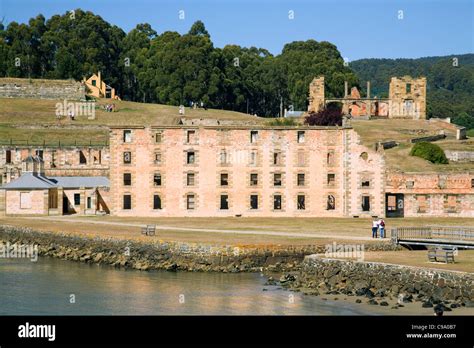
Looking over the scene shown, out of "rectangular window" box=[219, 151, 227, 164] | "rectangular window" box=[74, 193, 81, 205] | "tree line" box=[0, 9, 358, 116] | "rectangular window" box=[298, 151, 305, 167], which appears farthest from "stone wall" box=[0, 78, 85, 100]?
"rectangular window" box=[298, 151, 305, 167]

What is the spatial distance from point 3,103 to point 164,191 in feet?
185

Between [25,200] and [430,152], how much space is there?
37.1m

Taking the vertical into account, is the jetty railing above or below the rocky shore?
above

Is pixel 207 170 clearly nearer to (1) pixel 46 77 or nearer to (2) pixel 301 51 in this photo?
(1) pixel 46 77

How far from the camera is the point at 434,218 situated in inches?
3469

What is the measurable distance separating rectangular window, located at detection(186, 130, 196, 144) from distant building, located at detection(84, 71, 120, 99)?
68783 millimetres

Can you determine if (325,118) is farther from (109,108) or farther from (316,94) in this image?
(109,108)

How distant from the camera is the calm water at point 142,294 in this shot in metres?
53.1

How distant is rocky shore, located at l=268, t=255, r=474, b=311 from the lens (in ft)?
174

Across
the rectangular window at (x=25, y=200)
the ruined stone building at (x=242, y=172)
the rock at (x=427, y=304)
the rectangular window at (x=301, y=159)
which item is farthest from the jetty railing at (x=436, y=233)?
the rectangular window at (x=25, y=200)

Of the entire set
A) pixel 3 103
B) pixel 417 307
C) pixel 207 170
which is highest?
pixel 3 103

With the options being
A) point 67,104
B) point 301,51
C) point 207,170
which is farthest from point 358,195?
point 301,51

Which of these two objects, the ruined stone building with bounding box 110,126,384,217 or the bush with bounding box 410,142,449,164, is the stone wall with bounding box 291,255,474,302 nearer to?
the ruined stone building with bounding box 110,126,384,217

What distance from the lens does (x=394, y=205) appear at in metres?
92.4
